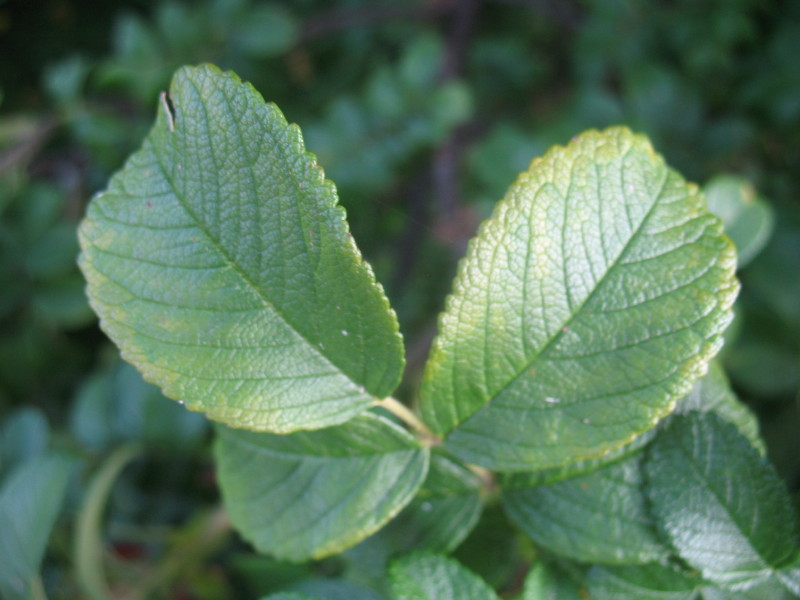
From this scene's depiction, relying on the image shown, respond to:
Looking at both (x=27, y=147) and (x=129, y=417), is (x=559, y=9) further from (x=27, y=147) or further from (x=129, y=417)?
(x=129, y=417)

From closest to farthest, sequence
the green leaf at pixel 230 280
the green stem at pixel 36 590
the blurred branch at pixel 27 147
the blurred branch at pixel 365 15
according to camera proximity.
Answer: the green leaf at pixel 230 280 → the green stem at pixel 36 590 → the blurred branch at pixel 27 147 → the blurred branch at pixel 365 15

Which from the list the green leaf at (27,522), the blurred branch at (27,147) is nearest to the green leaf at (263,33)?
the blurred branch at (27,147)

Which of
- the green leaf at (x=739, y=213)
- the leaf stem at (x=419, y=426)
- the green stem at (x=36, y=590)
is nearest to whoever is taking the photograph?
the leaf stem at (x=419, y=426)

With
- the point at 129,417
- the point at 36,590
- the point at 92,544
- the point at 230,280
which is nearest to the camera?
the point at 230,280

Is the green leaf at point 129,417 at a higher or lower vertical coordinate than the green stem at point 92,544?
higher

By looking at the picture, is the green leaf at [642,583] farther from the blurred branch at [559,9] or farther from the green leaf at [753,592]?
the blurred branch at [559,9]

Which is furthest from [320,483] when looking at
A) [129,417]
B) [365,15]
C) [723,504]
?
[365,15]

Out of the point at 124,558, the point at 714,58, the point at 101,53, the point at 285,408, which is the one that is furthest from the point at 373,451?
the point at 101,53

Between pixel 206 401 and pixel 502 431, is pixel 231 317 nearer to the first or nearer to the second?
pixel 206 401
